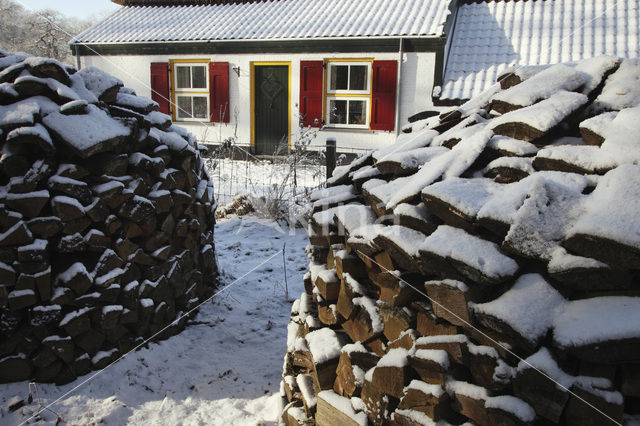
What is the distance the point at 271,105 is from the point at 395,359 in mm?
9746

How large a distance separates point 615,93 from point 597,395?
51.8 inches

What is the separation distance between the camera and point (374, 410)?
1802 mm

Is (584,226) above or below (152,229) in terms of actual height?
above

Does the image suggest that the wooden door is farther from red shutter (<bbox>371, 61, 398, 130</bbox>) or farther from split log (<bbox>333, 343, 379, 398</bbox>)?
split log (<bbox>333, 343, 379, 398</bbox>)

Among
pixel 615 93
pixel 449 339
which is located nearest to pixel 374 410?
pixel 449 339

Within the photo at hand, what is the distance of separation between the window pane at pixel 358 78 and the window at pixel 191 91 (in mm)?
3676

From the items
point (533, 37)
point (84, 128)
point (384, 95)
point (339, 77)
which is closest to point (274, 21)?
point (339, 77)

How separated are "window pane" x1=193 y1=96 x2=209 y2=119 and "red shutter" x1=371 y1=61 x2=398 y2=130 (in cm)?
436

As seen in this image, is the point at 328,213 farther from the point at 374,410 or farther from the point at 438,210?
the point at 374,410

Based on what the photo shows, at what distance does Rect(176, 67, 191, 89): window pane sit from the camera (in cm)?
1151

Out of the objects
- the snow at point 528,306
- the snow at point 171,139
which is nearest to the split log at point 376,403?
the snow at point 528,306

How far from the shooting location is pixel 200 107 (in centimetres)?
1150

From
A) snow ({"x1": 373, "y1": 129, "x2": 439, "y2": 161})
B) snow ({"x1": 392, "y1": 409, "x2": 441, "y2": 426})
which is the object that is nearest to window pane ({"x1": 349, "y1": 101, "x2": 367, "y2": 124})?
snow ({"x1": 373, "y1": 129, "x2": 439, "y2": 161})

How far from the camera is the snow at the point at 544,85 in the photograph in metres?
2.04
